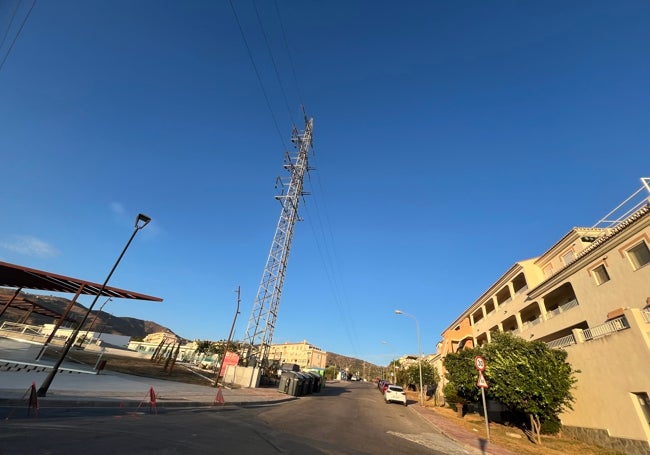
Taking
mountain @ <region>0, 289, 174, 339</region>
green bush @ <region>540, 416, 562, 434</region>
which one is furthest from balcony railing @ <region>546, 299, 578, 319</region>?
mountain @ <region>0, 289, 174, 339</region>

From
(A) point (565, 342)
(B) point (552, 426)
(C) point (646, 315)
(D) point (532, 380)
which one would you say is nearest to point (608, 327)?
(C) point (646, 315)

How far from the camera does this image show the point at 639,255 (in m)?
15.9

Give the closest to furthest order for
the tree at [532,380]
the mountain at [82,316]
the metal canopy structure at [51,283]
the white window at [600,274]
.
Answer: the tree at [532,380], the white window at [600,274], the metal canopy structure at [51,283], the mountain at [82,316]

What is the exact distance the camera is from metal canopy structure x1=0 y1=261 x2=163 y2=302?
21.5 metres

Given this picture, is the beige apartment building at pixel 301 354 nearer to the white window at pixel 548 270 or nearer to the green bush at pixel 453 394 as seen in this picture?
the green bush at pixel 453 394

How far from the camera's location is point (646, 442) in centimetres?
1222

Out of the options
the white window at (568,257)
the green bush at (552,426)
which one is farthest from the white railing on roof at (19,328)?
the white window at (568,257)

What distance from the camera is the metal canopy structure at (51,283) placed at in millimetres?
21459

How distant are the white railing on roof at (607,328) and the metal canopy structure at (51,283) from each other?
2979cm

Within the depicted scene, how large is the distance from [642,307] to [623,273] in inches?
84.1

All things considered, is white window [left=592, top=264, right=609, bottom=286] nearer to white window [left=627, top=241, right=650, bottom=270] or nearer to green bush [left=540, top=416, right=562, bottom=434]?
white window [left=627, top=241, right=650, bottom=270]

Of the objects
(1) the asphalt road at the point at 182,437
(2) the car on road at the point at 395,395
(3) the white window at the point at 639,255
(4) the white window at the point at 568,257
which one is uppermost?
(4) the white window at the point at 568,257

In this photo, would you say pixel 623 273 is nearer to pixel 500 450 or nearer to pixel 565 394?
pixel 565 394

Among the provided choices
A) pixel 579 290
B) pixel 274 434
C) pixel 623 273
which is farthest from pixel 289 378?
pixel 623 273
